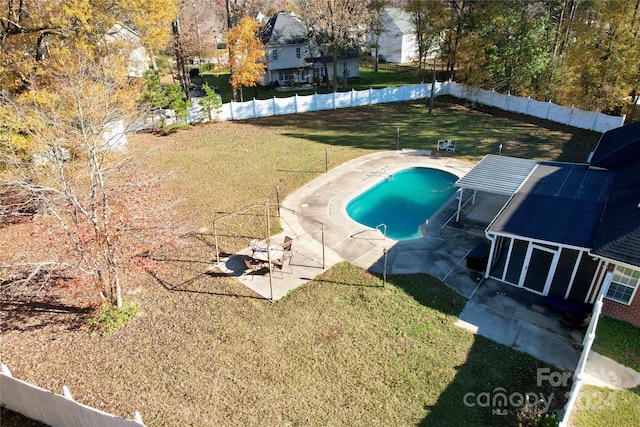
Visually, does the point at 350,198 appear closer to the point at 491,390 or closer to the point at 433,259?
the point at 433,259

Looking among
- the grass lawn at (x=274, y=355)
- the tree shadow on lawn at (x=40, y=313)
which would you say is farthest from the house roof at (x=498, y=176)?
the tree shadow on lawn at (x=40, y=313)

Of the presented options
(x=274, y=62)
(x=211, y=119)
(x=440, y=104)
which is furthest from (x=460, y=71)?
(x=211, y=119)

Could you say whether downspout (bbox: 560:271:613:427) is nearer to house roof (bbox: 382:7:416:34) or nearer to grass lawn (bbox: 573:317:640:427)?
grass lawn (bbox: 573:317:640:427)

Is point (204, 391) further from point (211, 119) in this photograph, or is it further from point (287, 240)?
point (211, 119)

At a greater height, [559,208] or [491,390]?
[559,208]


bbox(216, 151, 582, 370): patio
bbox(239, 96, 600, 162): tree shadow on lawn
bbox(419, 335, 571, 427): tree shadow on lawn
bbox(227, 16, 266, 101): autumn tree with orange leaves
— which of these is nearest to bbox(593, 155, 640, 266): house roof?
bbox(216, 151, 582, 370): patio

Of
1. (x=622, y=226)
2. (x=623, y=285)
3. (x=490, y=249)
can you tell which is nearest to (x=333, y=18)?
(x=490, y=249)
